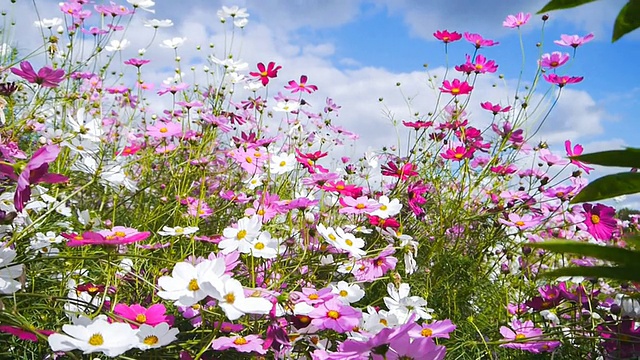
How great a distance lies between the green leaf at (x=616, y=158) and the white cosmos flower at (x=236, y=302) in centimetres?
52

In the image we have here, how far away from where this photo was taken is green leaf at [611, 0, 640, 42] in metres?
0.40

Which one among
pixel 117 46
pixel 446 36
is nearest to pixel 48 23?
pixel 117 46

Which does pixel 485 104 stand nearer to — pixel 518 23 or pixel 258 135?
pixel 518 23

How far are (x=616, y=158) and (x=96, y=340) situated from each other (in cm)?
65

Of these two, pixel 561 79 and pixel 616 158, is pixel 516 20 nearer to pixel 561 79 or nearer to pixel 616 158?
pixel 561 79

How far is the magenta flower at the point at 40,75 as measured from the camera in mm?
1294

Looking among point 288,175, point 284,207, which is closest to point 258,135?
point 288,175

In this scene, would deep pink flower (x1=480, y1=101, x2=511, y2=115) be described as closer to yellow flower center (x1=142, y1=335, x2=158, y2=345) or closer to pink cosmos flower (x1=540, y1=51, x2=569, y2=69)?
pink cosmos flower (x1=540, y1=51, x2=569, y2=69)

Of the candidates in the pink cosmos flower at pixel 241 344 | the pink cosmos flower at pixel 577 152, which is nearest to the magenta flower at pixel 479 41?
the pink cosmos flower at pixel 577 152

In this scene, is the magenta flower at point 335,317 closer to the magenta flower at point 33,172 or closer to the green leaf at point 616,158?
the magenta flower at point 33,172

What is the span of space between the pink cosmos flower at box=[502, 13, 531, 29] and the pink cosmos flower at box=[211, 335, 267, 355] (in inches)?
59.4

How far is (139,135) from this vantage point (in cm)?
280

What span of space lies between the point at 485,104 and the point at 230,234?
1.12 meters

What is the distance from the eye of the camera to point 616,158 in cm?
41
